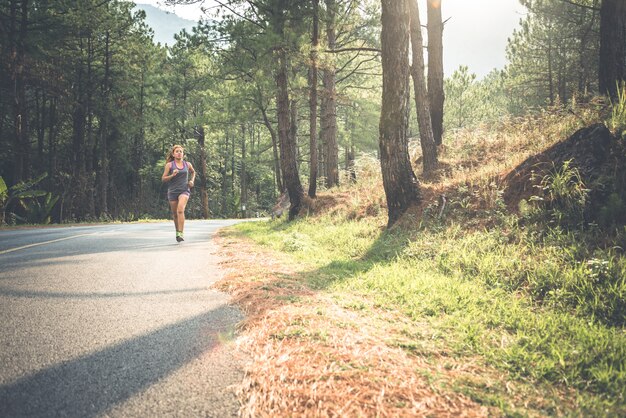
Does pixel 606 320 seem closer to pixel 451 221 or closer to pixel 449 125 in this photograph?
pixel 451 221

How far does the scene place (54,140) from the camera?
22.2 meters

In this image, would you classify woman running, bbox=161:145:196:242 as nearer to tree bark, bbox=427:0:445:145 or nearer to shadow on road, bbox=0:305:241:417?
shadow on road, bbox=0:305:241:417

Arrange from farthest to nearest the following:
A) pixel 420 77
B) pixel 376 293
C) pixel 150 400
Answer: pixel 420 77 < pixel 376 293 < pixel 150 400

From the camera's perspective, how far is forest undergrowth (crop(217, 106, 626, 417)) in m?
1.71

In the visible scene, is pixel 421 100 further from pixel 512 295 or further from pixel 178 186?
pixel 512 295

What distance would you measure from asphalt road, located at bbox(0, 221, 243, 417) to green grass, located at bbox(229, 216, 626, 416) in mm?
1325

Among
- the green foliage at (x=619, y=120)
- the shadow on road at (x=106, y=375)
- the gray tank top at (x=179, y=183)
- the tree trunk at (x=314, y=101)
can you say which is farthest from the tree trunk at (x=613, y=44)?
the gray tank top at (x=179, y=183)

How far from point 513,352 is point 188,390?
6.77ft

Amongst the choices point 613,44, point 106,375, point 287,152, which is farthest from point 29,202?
point 613,44

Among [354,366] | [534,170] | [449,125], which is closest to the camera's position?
[354,366]

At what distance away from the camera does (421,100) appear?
31.8ft

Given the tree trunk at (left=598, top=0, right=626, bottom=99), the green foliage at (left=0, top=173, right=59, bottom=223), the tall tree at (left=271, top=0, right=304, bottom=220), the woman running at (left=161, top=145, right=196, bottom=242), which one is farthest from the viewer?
the green foliage at (left=0, top=173, right=59, bottom=223)

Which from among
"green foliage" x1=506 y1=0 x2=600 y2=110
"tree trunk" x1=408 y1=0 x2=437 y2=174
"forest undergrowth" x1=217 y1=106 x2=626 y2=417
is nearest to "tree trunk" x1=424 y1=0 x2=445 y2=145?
"tree trunk" x1=408 y1=0 x2=437 y2=174

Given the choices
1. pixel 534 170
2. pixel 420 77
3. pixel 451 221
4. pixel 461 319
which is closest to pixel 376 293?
pixel 461 319
